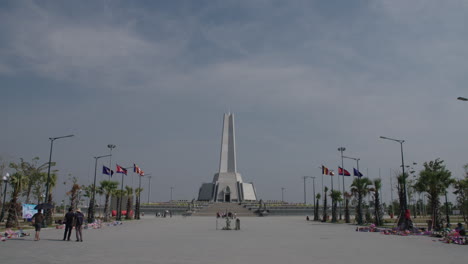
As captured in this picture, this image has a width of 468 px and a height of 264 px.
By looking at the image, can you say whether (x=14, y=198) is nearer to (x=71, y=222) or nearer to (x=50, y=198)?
(x=50, y=198)

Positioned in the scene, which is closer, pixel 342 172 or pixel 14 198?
pixel 14 198

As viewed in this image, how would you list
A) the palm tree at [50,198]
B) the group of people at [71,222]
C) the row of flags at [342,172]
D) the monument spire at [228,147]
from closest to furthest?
1. the group of people at [71,222]
2. the palm tree at [50,198]
3. the row of flags at [342,172]
4. the monument spire at [228,147]

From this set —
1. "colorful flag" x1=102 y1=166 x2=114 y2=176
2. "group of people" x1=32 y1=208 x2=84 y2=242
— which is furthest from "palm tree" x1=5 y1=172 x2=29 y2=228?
"colorful flag" x1=102 y1=166 x2=114 y2=176

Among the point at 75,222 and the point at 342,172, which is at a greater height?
the point at 342,172

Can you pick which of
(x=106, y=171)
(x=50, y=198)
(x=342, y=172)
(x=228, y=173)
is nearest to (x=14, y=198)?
(x=50, y=198)

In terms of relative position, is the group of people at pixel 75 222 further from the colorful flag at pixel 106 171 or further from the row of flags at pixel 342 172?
the row of flags at pixel 342 172

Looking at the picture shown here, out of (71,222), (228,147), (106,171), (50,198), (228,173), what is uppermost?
(228,147)

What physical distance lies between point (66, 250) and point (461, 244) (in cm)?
1655

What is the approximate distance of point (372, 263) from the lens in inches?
444

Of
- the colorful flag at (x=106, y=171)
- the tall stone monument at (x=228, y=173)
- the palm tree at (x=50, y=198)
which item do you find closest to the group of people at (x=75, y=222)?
the palm tree at (x=50, y=198)

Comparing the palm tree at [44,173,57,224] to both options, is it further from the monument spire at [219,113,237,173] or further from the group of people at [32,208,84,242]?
the monument spire at [219,113,237,173]

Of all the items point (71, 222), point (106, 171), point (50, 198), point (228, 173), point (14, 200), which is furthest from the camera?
point (228, 173)

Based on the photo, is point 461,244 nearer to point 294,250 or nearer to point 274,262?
point 294,250

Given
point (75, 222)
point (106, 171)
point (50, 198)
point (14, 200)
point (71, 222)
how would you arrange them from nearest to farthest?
point (75, 222) → point (71, 222) → point (14, 200) → point (50, 198) → point (106, 171)
